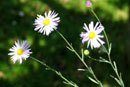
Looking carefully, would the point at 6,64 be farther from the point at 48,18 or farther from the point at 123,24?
the point at 48,18

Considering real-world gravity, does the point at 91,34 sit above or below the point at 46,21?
below

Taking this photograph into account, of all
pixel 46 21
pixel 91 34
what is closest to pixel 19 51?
→ pixel 46 21

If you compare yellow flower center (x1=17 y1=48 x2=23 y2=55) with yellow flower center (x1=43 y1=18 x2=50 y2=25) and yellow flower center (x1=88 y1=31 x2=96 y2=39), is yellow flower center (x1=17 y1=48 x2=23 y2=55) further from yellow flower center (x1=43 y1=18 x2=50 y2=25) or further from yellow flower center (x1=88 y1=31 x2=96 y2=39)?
yellow flower center (x1=88 y1=31 x2=96 y2=39)

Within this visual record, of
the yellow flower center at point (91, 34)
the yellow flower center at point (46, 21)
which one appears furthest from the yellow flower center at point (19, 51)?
the yellow flower center at point (91, 34)

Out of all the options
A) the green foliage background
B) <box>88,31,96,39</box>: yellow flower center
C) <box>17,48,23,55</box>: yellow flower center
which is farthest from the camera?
the green foliage background

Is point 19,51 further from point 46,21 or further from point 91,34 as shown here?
point 91,34

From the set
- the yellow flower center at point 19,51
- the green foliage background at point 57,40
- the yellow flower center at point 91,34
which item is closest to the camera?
the yellow flower center at point 91,34

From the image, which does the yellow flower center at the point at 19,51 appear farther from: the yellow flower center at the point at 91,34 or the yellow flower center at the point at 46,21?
the yellow flower center at the point at 91,34

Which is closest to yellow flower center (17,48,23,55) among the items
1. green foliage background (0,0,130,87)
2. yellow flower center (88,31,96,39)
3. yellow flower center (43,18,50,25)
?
yellow flower center (43,18,50,25)
